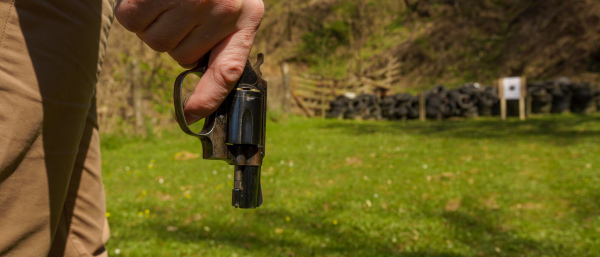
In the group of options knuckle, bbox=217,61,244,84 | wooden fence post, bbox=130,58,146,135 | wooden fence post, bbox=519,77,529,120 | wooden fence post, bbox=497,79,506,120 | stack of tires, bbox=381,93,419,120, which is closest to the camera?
knuckle, bbox=217,61,244,84

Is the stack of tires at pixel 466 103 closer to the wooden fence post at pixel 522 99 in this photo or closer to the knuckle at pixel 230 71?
the wooden fence post at pixel 522 99

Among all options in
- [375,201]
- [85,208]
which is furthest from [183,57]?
[375,201]

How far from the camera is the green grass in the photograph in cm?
393

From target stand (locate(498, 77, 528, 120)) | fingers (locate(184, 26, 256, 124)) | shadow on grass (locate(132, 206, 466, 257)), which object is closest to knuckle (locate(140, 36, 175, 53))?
fingers (locate(184, 26, 256, 124))

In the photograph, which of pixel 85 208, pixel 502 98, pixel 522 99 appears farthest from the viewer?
pixel 502 98

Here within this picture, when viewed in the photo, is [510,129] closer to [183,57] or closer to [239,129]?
[239,129]

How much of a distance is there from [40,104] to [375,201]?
427 centimetres

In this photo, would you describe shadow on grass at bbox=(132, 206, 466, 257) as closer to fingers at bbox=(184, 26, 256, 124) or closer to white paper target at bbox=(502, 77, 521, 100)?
fingers at bbox=(184, 26, 256, 124)

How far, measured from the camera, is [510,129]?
34.9 ft

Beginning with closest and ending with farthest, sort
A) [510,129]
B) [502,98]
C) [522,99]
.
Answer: [510,129] < [522,99] < [502,98]

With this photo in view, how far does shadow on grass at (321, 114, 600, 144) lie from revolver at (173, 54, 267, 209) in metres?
8.58

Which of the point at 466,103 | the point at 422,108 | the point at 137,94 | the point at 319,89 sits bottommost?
the point at 422,108

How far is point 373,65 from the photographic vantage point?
1010 inches

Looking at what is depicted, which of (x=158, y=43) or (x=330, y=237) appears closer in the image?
(x=158, y=43)
